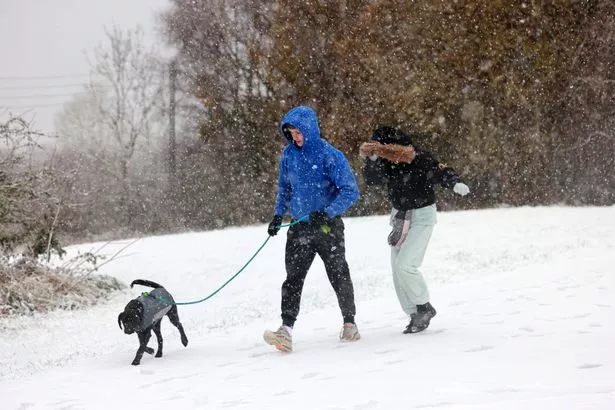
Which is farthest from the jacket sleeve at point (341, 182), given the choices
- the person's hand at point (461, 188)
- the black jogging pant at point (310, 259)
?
the person's hand at point (461, 188)

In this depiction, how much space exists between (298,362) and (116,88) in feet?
122

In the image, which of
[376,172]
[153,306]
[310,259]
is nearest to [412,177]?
[376,172]

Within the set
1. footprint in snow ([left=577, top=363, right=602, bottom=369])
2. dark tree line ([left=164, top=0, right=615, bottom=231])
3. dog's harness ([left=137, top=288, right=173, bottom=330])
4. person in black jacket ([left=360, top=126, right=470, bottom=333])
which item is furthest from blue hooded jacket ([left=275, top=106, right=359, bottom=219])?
dark tree line ([left=164, top=0, right=615, bottom=231])

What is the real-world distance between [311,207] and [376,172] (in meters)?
0.62

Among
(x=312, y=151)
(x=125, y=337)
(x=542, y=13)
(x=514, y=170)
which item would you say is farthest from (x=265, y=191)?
(x=312, y=151)

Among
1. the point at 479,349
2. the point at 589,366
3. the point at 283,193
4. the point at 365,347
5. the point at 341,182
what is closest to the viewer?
the point at 589,366

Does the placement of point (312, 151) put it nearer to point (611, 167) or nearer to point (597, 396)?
point (597, 396)

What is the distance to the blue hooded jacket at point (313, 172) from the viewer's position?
5.86 meters

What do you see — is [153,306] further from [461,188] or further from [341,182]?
[461,188]

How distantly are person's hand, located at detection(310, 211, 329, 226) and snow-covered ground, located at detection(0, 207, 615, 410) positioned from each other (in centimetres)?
100

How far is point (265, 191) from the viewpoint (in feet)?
85.3

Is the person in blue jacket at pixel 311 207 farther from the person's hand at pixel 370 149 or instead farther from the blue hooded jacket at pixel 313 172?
the person's hand at pixel 370 149

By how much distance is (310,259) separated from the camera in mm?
6066

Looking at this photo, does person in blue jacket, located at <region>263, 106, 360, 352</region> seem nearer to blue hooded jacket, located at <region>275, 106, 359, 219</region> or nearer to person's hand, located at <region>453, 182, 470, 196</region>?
blue hooded jacket, located at <region>275, 106, 359, 219</region>
